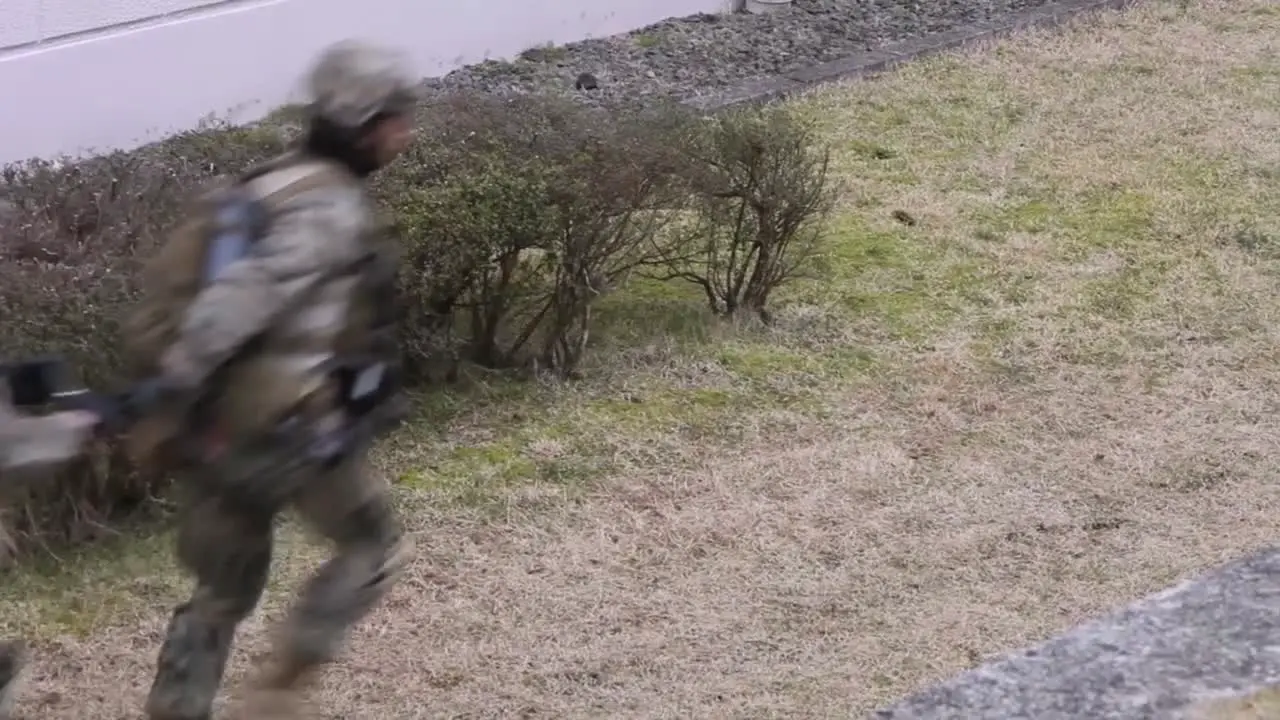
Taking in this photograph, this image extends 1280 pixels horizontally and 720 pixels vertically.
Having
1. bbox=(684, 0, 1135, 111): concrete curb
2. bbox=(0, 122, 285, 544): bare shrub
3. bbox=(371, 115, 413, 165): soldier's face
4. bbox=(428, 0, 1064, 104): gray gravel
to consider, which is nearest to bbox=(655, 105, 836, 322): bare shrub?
bbox=(0, 122, 285, 544): bare shrub

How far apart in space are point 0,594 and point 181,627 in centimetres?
153

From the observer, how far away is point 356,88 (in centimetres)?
335

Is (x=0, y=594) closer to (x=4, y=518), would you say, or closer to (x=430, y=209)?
(x=4, y=518)

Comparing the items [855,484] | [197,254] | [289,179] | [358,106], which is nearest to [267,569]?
[197,254]

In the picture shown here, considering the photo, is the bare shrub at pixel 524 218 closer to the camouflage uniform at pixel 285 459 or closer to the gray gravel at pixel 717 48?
the camouflage uniform at pixel 285 459

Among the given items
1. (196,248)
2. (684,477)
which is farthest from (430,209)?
(196,248)

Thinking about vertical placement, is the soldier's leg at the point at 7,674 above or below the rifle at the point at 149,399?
below

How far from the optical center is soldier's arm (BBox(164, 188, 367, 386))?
10.1ft

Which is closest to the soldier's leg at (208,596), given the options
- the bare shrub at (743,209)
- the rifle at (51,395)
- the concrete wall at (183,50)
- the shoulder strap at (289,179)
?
the rifle at (51,395)

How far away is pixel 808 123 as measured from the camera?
9.19 metres

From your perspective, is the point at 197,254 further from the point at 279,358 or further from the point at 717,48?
the point at 717,48

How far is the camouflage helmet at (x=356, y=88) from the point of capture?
3348mm

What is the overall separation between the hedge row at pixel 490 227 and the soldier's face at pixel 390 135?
1.75 m

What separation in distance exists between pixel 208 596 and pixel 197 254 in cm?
75
